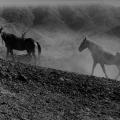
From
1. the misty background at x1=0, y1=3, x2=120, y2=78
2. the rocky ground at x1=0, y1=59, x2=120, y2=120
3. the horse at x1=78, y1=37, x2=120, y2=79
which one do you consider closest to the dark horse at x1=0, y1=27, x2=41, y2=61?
the horse at x1=78, y1=37, x2=120, y2=79

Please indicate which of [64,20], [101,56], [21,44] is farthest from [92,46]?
[64,20]

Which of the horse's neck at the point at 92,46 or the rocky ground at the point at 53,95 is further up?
the rocky ground at the point at 53,95

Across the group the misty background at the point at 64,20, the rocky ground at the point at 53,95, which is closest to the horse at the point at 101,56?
the rocky ground at the point at 53,95

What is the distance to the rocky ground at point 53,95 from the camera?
10.2m

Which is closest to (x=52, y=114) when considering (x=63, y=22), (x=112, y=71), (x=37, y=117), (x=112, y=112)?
(x=37, y=117)

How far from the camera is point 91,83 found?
12297 mm

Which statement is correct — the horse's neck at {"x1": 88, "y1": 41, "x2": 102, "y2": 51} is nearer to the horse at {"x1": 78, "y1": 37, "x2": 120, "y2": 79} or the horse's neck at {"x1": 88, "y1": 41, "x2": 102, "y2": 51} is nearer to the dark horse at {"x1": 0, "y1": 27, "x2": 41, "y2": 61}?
the horse at {"x1": 78, "y1": 37, "x2": 120, "y2": 79}

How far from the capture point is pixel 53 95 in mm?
11305

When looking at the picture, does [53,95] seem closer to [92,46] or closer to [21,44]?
[92,46]

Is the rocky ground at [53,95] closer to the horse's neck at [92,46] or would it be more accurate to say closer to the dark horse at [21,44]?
the horse's neck at [92,46]

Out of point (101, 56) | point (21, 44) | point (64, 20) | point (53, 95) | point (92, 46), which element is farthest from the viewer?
point (64, 20)

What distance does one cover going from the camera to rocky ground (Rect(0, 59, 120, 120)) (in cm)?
1016

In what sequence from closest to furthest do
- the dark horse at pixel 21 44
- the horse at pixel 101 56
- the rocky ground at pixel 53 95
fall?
1. the rocky ground at pixel 53 95
2. the horse at pixel 101 56
3. the dark horse at pixel 21 44

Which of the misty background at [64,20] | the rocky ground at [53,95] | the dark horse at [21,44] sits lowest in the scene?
the misty background at [64,20]
